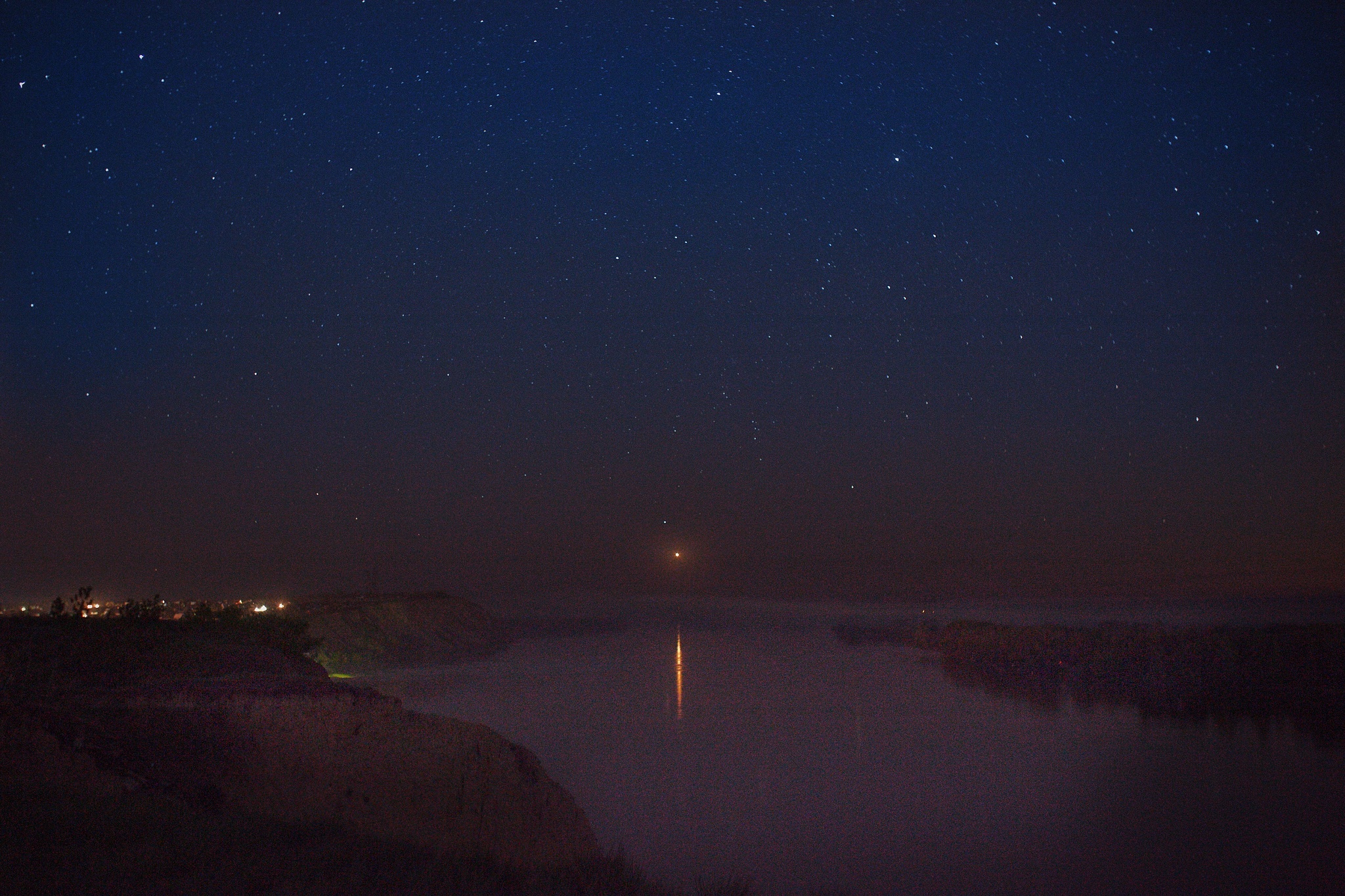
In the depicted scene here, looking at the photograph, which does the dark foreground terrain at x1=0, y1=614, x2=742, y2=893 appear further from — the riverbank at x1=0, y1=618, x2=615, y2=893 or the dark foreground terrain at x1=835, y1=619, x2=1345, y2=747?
the dark foreground terrain at x1=835, y1=619, x2=1345, y2=747

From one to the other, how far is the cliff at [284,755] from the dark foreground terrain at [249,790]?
3cm

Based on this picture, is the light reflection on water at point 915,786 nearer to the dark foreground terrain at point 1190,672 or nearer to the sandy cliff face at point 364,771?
the dark foreground terrain at point 1190,672

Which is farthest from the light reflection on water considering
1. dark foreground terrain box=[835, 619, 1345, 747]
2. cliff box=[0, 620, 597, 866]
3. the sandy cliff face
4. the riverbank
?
the riverbank

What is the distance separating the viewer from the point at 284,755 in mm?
12164

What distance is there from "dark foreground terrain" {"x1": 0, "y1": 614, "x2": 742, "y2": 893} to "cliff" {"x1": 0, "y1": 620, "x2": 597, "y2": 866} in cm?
3

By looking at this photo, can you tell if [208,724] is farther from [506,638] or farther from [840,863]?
[506,638]

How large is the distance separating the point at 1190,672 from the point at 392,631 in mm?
55632

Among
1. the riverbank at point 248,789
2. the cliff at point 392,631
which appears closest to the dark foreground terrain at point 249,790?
the riverbank at point 248,789

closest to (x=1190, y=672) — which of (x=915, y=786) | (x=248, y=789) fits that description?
(x=915, y=786)

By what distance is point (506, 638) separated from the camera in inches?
3944

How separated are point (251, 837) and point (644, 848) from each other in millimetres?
11544

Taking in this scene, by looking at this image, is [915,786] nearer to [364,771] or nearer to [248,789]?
[364,771]

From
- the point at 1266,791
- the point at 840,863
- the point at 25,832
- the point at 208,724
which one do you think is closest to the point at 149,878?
the point at 25,832

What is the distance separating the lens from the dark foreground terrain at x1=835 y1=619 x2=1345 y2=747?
139 ft
